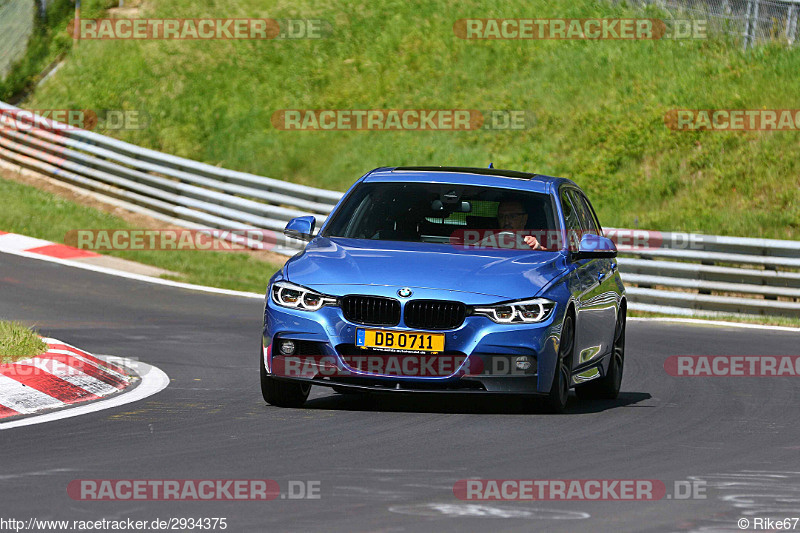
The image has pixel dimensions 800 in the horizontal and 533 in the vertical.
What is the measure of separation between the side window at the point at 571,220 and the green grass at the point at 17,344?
12.2 ft

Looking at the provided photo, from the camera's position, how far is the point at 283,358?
30.5 feet

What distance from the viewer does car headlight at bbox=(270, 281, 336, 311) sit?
9.19 metres

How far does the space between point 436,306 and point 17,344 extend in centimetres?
304

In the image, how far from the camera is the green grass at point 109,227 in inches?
800

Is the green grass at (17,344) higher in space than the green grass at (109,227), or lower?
higher

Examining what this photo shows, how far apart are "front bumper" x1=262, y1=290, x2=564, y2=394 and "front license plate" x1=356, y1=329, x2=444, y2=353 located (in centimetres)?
4

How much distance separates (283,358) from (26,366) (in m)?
1.74
